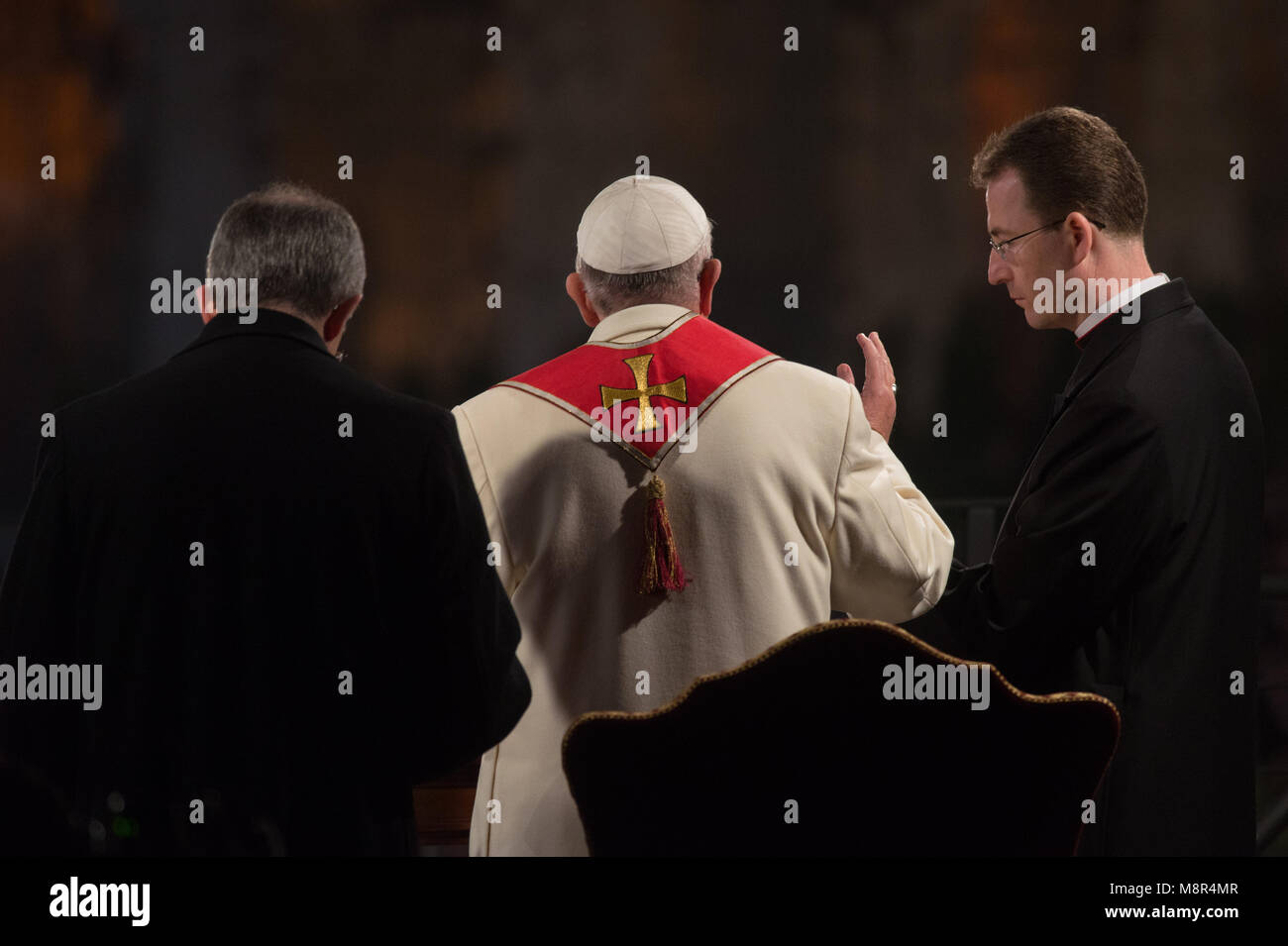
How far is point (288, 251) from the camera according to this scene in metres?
1.67

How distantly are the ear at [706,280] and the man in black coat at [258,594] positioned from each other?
0.58m

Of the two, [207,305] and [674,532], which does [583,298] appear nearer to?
[674,532]

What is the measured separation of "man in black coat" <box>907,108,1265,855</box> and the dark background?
260cm

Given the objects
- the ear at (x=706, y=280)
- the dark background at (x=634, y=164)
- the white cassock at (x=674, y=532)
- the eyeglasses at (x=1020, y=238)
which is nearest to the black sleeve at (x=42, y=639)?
the white cassock at (x=674, y=532)

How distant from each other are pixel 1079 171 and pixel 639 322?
0.71m

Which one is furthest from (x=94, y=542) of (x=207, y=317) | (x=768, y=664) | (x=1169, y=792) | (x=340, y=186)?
(x=340, y=186)

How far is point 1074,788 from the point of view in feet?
5.42

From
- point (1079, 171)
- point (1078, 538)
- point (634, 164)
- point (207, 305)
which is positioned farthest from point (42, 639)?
point (634, 164)

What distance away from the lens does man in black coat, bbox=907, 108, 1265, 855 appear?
1.96m

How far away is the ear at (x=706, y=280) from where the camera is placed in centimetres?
208

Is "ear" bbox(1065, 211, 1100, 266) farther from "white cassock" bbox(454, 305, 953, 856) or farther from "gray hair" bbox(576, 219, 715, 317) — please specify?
"gray hair" bbox(576, 219, 715, 317)

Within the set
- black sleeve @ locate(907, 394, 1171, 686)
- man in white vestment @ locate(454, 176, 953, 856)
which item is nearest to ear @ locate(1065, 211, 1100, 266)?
black sleeve @ locate(907, 394, 1171, 686)

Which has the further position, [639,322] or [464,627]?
[639,322]
